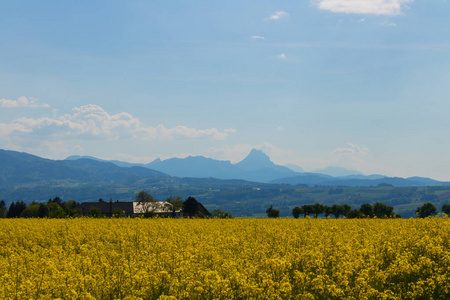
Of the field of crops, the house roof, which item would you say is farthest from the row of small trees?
the house roof

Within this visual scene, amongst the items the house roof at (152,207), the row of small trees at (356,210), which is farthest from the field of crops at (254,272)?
the house roof at (152,207)

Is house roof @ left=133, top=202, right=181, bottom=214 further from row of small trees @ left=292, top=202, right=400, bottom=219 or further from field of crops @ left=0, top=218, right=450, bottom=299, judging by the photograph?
field of crops @ left=0, top=218, right=450, bottom=299

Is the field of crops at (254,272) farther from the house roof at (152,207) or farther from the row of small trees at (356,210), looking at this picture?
the house roof at (152,207)

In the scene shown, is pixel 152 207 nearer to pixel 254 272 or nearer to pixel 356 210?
pixel 356 210

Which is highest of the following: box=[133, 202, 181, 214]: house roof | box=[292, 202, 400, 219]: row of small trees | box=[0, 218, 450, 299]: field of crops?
box=[0, 218, 450, 299]: field of crops

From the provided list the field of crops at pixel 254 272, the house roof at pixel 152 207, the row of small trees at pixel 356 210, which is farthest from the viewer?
the house roof at pixel 152 207

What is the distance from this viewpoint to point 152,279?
13.0m

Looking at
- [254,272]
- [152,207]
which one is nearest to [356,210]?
[254,272]

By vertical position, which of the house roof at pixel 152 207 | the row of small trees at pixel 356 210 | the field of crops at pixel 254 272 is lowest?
the house roof at pixel 152 207

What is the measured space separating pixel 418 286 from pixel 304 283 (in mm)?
3416

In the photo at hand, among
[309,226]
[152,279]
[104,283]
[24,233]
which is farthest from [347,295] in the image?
[24,233]

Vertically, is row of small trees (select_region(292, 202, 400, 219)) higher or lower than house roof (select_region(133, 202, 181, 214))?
higher

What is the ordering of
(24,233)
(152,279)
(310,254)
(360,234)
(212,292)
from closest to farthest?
1. (212,292)
2. (152,279)
3. (310,254)
4. (360,234)
5. (24,233)

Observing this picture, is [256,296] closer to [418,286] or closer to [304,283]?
[304,283]
